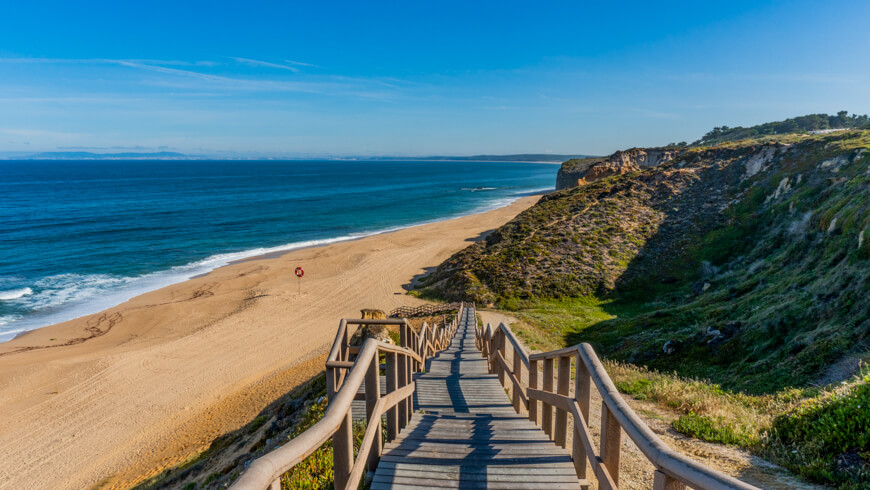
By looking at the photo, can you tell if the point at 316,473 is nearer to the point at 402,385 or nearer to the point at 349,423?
the point at 402,385

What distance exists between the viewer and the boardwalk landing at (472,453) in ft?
10.5

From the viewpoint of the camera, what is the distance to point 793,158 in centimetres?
3189

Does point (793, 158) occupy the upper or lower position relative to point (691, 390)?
upper

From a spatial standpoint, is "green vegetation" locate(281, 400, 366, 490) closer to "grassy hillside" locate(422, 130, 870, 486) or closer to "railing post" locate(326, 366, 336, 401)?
"railing post" locate(326, 366, 336, 401)

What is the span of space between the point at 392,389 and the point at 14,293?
1432 inches

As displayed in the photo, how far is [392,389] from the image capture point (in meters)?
4.20

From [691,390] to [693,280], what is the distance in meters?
19.3

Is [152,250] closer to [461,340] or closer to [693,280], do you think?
[461,340]

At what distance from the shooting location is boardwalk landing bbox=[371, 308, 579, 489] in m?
3.21

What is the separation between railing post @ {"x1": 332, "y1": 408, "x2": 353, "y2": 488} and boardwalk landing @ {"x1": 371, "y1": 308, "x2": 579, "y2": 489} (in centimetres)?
58

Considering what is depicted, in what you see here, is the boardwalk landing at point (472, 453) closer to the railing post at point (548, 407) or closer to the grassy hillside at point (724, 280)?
the railing post at point (548, 407)

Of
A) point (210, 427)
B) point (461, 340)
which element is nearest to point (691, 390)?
point (461, 340)

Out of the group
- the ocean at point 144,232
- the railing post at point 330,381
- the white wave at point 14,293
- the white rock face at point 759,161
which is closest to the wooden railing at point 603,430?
the railing post at point 330,381

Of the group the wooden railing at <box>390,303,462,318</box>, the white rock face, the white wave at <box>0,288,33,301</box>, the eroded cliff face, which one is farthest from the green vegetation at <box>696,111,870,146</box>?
the white wave at <box>0,288,33,301</box>
